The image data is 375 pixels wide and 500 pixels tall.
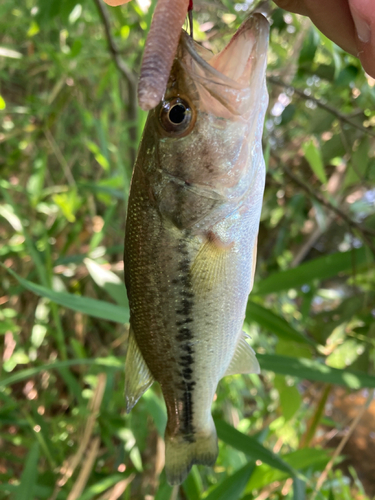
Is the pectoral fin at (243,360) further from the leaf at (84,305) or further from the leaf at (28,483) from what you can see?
the leaf at (28,483)

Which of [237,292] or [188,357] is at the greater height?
[237,292]

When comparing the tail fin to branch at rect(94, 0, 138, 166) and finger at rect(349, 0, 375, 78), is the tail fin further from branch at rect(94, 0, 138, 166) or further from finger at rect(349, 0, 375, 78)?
branch at rect(94, 0, 138, 166)

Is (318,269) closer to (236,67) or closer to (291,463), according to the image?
(291,463)

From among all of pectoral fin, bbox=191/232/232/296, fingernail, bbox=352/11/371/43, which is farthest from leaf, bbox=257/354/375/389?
fingernail, bbox=352/11/371/43

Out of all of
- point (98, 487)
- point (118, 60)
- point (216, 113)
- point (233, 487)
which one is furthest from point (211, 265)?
point (118, 60)

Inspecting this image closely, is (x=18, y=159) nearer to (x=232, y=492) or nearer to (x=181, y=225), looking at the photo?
(x=181, y=225)

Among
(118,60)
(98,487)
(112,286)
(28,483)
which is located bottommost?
(98,487)

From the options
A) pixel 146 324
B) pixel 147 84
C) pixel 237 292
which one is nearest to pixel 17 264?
pixel 146 324
